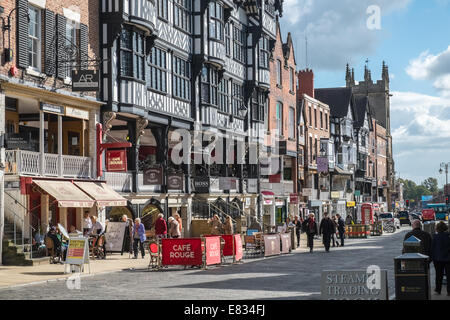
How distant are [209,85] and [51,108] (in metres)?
14.6

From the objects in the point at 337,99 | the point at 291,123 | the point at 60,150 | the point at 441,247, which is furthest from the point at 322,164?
the point at 441,247

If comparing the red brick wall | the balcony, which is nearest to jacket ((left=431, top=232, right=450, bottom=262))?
the balcony

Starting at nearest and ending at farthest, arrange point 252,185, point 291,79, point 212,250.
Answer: point 212,250 → point 252,185 → point 291,79

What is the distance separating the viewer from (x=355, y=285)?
37.6 ft

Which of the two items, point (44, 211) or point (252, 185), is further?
point (252, 185)

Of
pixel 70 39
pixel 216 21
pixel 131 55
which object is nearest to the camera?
pixel 70 39

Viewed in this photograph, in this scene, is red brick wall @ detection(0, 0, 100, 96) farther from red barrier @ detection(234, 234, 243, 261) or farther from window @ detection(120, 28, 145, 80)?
red barrier @ detection(234, 234, 243, 261)

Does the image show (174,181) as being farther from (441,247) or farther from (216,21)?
(441,247)

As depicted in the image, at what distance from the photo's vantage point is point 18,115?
29375 mm

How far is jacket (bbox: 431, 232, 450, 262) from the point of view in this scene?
16.1 metres

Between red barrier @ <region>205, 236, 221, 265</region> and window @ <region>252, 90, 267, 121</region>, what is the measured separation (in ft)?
80.2

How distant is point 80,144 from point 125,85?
10.8 feet

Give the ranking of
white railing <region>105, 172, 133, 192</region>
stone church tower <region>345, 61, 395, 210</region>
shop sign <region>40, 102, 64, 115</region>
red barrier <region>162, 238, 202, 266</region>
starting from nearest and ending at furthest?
red barrier <region>162, 238, 202, 266</region> < shop sign <region>40, 102, 64, 115</region> < white railing <region>105, 172, 133, 192</region> < stone church tower <region>345, 61, 395, 210</region>
